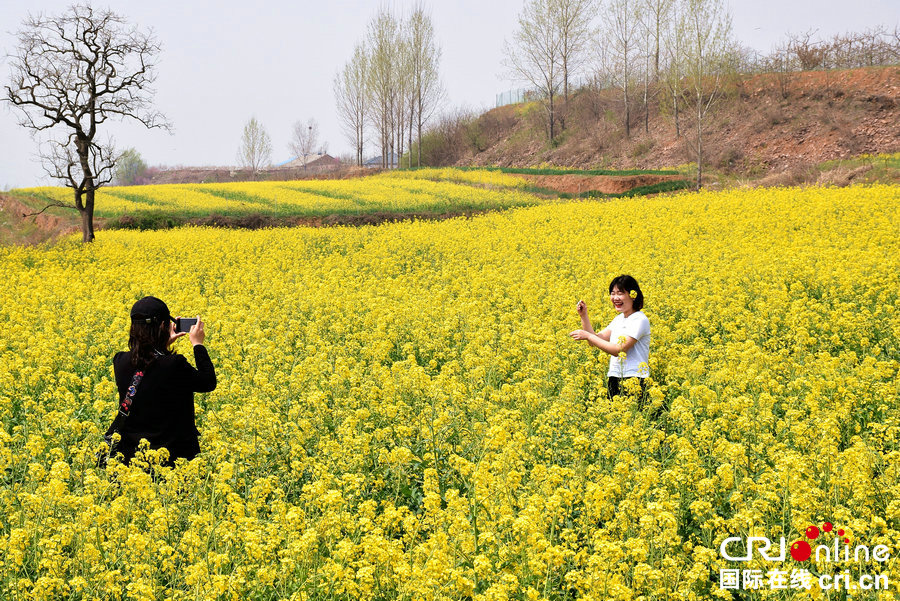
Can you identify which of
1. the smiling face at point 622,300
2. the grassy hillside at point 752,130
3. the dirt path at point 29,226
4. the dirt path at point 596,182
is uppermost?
the grassy hillside at point 752,130

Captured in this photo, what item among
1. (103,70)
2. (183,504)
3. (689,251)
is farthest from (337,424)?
(103,70)

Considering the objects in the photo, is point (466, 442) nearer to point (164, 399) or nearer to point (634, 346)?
point (634, 346)

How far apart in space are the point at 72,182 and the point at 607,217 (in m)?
17.4

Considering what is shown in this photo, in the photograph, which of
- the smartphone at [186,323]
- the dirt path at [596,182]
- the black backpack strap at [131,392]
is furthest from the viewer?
the dirt path at [596,182]

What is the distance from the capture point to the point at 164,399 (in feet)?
16.9

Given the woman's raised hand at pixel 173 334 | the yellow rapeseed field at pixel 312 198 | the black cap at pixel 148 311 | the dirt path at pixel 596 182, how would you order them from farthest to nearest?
the dirt path at pixel 596 182 → the yellow rapeseed field at pixel 312 198 → the woman's raised hand at pixel 173 334 → the black cap at pixel 148 311

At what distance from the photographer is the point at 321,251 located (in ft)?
64.4

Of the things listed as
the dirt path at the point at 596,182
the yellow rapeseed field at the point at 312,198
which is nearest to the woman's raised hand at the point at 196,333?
the yellow rapeseed field at the point at 312,198

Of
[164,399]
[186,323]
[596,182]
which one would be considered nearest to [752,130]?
[596,182]

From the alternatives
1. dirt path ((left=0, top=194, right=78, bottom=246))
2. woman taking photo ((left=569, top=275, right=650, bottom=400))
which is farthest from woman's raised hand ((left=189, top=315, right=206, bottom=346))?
dirt path ((left=0, top=194, right=78, bottom=246))

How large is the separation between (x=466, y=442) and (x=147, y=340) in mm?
2656

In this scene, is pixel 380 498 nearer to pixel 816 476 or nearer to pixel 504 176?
pixel 816 476

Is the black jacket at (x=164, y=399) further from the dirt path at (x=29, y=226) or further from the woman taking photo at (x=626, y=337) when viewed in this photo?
the dirt path at (x=29, y=226)

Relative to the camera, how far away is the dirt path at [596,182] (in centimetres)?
3819
